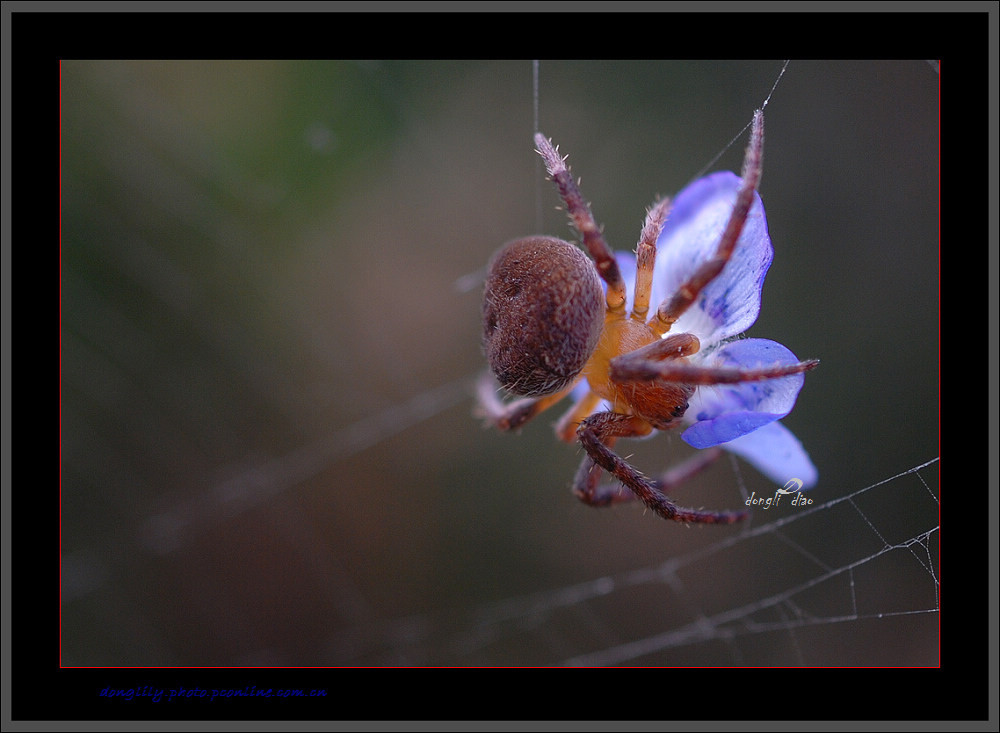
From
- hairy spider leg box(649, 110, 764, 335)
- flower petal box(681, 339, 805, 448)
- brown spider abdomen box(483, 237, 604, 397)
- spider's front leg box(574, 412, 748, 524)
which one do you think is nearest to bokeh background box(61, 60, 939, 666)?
spider's front leg box(574, 412, 748, 524)

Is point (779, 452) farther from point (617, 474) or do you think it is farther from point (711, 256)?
point (711, 256)

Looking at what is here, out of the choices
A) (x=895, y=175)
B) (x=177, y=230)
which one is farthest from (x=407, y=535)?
(x=895, y=175)

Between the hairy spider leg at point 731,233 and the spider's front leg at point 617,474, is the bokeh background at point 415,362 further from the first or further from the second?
the hairy spider leg at point 731,233

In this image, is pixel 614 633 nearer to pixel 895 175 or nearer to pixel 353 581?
pixel 353 581

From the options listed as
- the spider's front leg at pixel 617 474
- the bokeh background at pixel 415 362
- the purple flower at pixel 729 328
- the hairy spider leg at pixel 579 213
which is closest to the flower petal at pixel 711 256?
the purple flower at pixel 729 328

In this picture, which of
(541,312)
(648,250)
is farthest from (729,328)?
(541,312)
